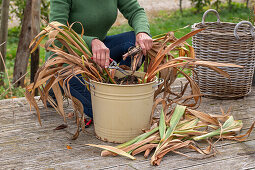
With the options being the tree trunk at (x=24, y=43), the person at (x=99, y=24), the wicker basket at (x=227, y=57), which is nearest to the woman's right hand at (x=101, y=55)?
the person at (x=99, y=24)

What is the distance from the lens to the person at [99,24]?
241cm

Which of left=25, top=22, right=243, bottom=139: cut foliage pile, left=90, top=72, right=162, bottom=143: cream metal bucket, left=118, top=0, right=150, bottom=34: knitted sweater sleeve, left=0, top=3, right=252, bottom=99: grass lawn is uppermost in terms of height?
left=118, top=0, right=150, bottom=34: knitted sweater sleeve

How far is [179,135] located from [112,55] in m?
0.93

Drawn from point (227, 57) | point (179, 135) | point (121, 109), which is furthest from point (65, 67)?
point (227, 57)

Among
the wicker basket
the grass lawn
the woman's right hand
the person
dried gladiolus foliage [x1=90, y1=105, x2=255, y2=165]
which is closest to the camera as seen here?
dried gladiolus foliage [x1=90, y1=105, x2=255, y2=165]

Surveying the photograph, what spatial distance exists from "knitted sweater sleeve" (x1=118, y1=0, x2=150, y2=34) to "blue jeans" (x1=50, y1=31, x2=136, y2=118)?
11 cm

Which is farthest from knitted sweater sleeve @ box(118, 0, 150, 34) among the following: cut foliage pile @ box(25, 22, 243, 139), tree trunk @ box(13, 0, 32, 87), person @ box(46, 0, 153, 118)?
tree trunk @ box(13, 0, 32, 87)

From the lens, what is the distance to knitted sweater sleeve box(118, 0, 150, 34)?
2637mm

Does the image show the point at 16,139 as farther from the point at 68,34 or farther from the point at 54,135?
the point at 68,34

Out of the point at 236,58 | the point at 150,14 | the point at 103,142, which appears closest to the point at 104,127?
the point at 103,142

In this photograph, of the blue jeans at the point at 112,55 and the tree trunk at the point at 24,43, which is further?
the tree trunk at the point at 24,43

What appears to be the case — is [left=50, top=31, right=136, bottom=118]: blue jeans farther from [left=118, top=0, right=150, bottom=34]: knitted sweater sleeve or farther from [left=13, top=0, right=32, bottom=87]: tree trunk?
[left=13, top=0, right=32, bottom=87]: tree trunk

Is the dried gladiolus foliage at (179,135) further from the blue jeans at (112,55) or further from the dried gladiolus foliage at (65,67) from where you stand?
the blue jeans at (112,55)

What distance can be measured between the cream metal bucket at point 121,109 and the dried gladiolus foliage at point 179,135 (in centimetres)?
8
